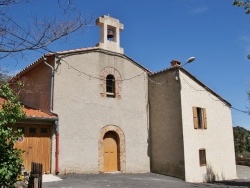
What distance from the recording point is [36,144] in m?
14.3

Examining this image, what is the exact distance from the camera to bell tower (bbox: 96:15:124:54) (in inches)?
686

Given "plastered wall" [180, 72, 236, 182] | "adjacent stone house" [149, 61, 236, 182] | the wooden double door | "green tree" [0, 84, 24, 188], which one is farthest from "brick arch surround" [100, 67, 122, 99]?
"green tree" [0, 84, 24, 188]

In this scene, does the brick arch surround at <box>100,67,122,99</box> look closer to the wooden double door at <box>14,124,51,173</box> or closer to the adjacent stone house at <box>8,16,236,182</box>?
the adjacent stone house at <box>8,16,236,182</box>

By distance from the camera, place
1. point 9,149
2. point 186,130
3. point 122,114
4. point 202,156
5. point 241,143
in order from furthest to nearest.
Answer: point 241,143 → point 202,156 → point 122,114 → point 186,130 → point 9,149

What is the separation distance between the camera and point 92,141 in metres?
15.8

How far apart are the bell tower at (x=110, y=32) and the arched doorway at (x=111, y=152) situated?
4.78 m

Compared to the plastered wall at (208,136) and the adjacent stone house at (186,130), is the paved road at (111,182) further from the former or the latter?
the plastered wall at (208,136)

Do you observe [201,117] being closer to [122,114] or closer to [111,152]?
[122,114]

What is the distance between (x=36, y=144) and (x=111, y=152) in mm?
4219

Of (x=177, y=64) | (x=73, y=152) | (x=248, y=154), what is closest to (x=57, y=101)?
(x=73, y=152)

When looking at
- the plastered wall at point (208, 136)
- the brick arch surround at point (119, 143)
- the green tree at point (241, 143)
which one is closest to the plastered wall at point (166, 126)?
the plastered wall at point (208, 136)

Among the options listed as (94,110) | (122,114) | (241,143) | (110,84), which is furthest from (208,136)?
(241,143)

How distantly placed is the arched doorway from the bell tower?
188 inches

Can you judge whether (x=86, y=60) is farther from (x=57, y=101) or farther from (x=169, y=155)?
(x=169, y=155)
